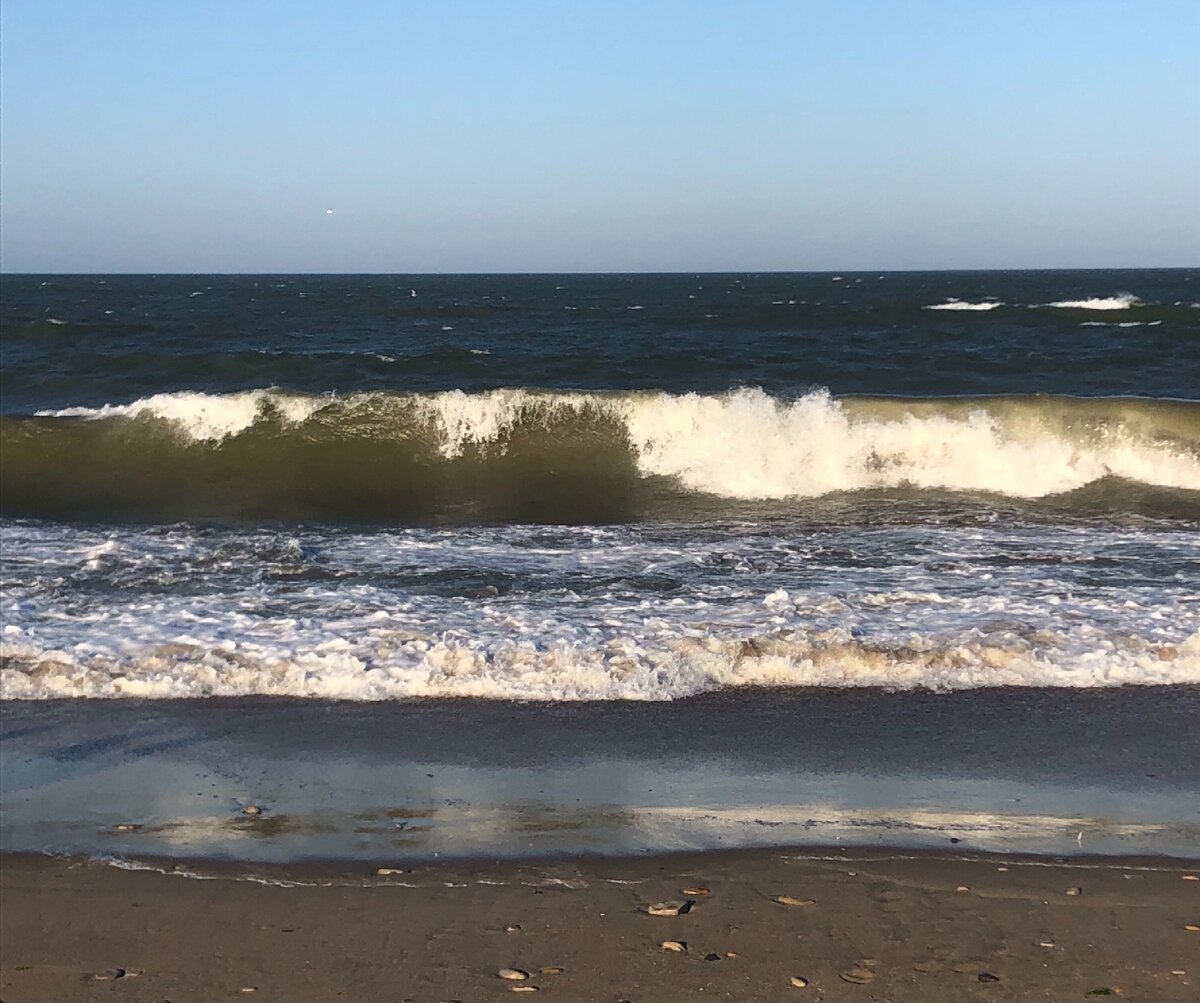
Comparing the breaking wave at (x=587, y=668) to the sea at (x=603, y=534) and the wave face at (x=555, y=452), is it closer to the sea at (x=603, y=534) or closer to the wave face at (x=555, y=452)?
the sea at (x=603, y=534)

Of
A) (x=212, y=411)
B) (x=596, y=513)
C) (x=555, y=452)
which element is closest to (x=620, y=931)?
(x=596, y=513)

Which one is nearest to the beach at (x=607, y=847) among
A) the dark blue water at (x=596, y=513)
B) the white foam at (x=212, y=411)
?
the dark blue water at (x=596, y=513)

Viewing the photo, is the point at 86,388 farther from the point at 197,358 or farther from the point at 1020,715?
the point at 1020,715

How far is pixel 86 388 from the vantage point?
19172 mm

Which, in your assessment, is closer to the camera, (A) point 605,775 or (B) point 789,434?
(A) point 605,775

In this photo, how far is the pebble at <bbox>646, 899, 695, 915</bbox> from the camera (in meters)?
3.90

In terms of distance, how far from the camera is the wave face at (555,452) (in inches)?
523

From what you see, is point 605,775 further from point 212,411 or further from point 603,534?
point 212,411

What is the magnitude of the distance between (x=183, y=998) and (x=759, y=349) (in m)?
21.8

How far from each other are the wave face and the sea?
0.19ft

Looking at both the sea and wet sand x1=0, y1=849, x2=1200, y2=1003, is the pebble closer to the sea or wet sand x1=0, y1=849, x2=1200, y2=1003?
wet sand x1=0, y1=849, x2=1200, y2=1003

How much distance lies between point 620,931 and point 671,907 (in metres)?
0.23

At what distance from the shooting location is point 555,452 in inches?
617

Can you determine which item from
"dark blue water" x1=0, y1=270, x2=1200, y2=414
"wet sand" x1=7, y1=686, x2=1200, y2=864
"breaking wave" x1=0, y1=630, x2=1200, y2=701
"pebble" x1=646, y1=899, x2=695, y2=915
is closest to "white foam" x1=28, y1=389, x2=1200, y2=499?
"dark blue water" x1=0, y1=270, x2=1200, y2=414
